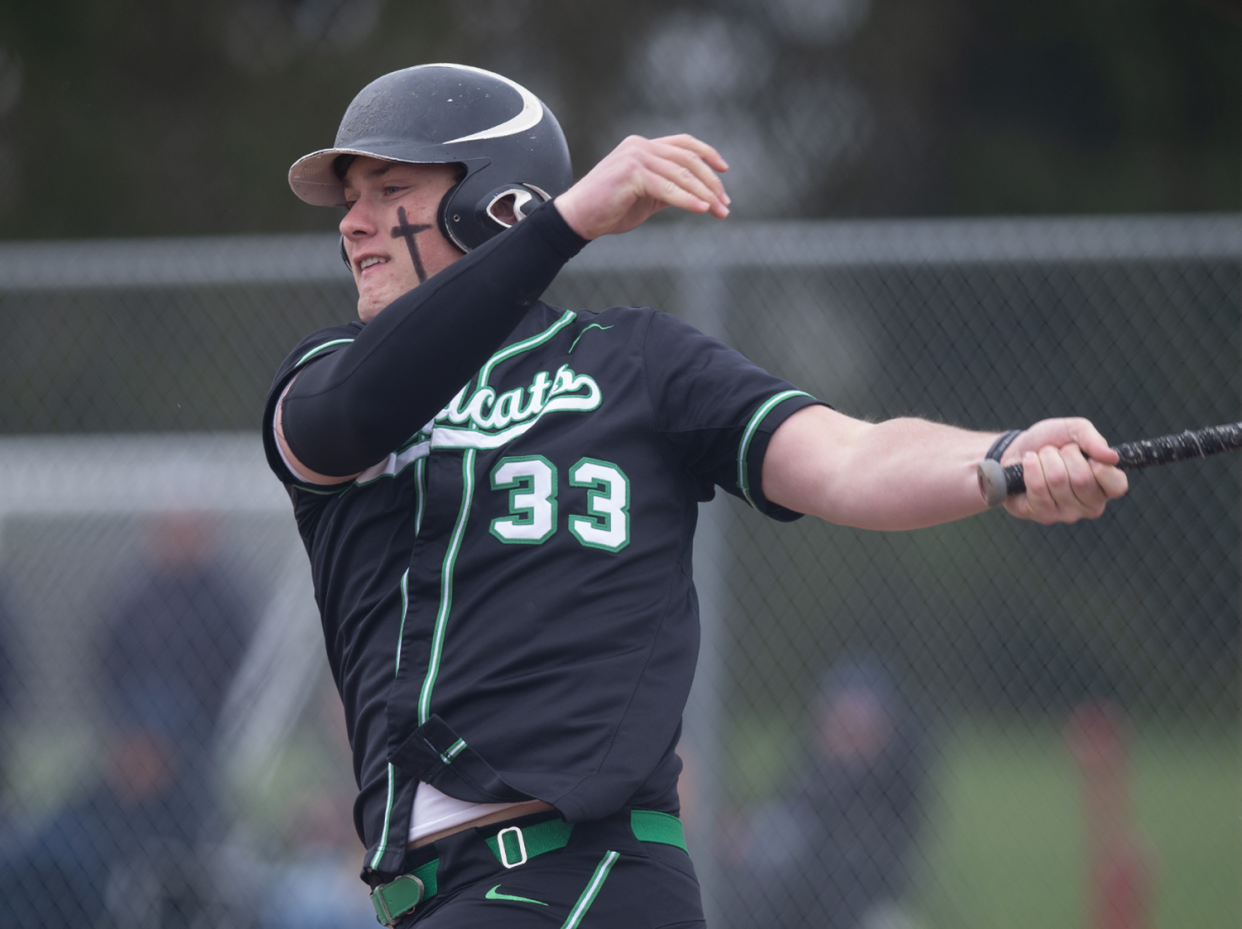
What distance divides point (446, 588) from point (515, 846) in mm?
403

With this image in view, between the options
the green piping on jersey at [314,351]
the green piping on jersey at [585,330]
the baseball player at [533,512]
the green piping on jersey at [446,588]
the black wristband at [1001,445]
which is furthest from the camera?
the green piping on jersey at [585,330]

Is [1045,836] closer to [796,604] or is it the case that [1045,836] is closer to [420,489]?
[796,604]

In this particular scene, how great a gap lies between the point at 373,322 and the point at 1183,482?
3.17m

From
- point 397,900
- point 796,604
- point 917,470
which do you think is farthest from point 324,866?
point 917,470

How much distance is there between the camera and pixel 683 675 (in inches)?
79.0

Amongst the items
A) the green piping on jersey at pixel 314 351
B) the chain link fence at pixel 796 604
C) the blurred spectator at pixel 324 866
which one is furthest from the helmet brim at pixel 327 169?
the blurred spectator at pixel 324 866

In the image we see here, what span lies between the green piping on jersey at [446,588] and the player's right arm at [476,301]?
187 millimetres

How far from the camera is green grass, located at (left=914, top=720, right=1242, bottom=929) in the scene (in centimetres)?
437

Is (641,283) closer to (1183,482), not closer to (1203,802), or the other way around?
(1183,482)

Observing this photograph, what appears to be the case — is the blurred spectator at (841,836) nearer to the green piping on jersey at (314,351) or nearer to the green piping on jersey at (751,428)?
the green piping on jersey at (751,428)

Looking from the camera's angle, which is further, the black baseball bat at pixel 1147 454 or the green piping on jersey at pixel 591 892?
the green piping on jersey at pixel 591 892

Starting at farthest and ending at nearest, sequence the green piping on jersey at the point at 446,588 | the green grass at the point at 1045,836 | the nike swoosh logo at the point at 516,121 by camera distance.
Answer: the green grass at the point at 1045,836 < the nike swoosh logo at the point at 516,121 < the green piping on jersey at the point at 446,588

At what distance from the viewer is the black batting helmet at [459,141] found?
2.22m

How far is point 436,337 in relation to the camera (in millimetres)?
1760
